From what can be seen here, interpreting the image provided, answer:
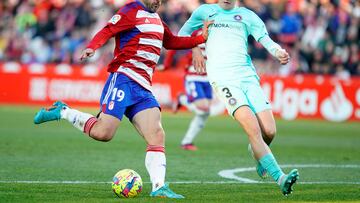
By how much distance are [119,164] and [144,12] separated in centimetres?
408

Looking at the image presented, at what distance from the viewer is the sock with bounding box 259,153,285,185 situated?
956 cm

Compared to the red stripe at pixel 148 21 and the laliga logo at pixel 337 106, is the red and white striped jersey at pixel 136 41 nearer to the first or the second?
A: the red stripe at pixel 148 21

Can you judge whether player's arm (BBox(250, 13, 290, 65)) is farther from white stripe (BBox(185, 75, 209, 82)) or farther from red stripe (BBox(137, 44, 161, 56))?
white stripe (BBox(185, 75, 209, 82))

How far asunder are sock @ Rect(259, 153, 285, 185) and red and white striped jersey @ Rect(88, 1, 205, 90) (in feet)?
5.03

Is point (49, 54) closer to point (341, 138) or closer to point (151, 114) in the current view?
point (341, 138)

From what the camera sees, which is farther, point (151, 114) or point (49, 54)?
point (49, 54)

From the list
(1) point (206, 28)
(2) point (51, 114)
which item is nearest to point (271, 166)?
(1) point (206, 28)

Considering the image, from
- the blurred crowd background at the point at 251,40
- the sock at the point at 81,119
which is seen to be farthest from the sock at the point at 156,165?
the blurred crowd background at the point at 251,40

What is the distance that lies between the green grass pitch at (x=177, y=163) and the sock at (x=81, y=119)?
0.73 metres

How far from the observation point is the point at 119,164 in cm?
1334

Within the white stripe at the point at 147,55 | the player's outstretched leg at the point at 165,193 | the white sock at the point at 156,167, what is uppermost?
the white stripe at the point at 147,55

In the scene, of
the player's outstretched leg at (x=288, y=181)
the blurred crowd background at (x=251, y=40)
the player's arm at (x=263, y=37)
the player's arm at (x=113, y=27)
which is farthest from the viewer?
the blurred crowd background at (x=251, y=40)

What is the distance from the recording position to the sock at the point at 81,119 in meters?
9.77

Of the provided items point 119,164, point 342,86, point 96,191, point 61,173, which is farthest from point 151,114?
point 342,86
